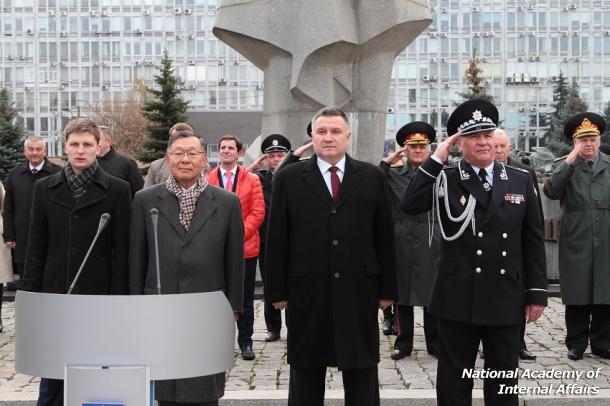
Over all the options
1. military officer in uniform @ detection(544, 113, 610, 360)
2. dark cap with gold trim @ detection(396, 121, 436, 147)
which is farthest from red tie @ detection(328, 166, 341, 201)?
military officer in uniform @ detection(544, 113, 610, 360)

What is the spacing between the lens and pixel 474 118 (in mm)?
5062

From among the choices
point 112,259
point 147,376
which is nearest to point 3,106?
point 112,259

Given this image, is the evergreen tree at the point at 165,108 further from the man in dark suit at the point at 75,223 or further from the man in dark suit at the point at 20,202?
the man in dark suit at the point at 75,223

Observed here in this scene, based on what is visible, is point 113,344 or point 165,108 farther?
point 165,108

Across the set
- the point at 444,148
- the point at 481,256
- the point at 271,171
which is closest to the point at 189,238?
the point at 444,148

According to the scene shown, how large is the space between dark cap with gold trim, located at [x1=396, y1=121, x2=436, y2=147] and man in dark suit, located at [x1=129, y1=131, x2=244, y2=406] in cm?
319

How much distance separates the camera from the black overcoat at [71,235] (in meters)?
5.29

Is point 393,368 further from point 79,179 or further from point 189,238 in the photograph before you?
point 79,179

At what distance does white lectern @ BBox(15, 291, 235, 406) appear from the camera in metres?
3.36

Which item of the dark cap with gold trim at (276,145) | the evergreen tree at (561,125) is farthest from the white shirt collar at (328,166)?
the evergreen tree at (561,125)

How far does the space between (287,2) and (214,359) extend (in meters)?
8.66

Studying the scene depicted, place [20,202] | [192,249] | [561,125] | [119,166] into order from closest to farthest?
[192,249], [119,166], [20,202], [561,125]

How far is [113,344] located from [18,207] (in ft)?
22.2

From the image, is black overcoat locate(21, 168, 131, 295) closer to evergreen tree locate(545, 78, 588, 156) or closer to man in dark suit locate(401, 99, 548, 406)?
man in dark suit locate(401, 99, 548, 406)
